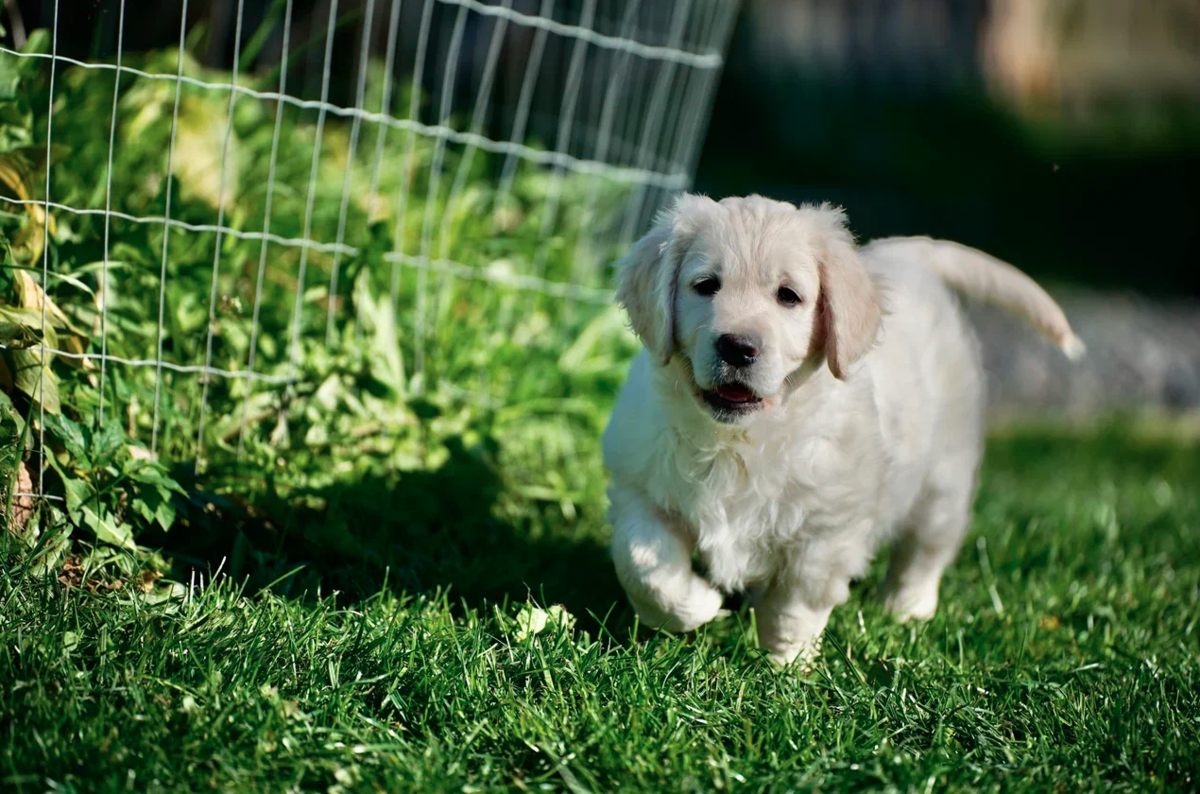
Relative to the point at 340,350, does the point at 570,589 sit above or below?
below

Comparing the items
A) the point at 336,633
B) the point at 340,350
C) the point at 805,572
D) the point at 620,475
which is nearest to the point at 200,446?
the point at 340,350

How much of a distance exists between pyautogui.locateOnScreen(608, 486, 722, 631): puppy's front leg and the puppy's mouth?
31 cm

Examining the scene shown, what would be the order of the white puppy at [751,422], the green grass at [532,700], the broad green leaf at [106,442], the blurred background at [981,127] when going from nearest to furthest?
the green grass at [532,700], the white puppy at [751,422], the broad green leaf at [106,442], the blurred background at [981,127]

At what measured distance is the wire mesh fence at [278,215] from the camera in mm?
3027

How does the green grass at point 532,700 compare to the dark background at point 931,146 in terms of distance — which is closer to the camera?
the green grass at point 532,700

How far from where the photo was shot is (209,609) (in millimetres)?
2533

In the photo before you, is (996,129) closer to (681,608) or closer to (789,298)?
(789,298)

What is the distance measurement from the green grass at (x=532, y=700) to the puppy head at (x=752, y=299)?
2.00 ft

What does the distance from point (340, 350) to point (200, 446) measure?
0.53 metres

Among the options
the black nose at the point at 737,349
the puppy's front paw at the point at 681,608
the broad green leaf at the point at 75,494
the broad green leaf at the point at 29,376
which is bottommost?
the broad green leaf at the point at 75,494

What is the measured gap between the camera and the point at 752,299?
8.72 feet

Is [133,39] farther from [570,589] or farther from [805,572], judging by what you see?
[805,572]

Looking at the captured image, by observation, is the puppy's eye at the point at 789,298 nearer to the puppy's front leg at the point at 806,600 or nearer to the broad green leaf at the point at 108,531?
the puppy's front leg at the point at 806,600

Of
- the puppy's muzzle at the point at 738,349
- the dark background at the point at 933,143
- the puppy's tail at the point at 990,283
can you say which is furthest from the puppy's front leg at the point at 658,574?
the dark background at the point at 933,143
